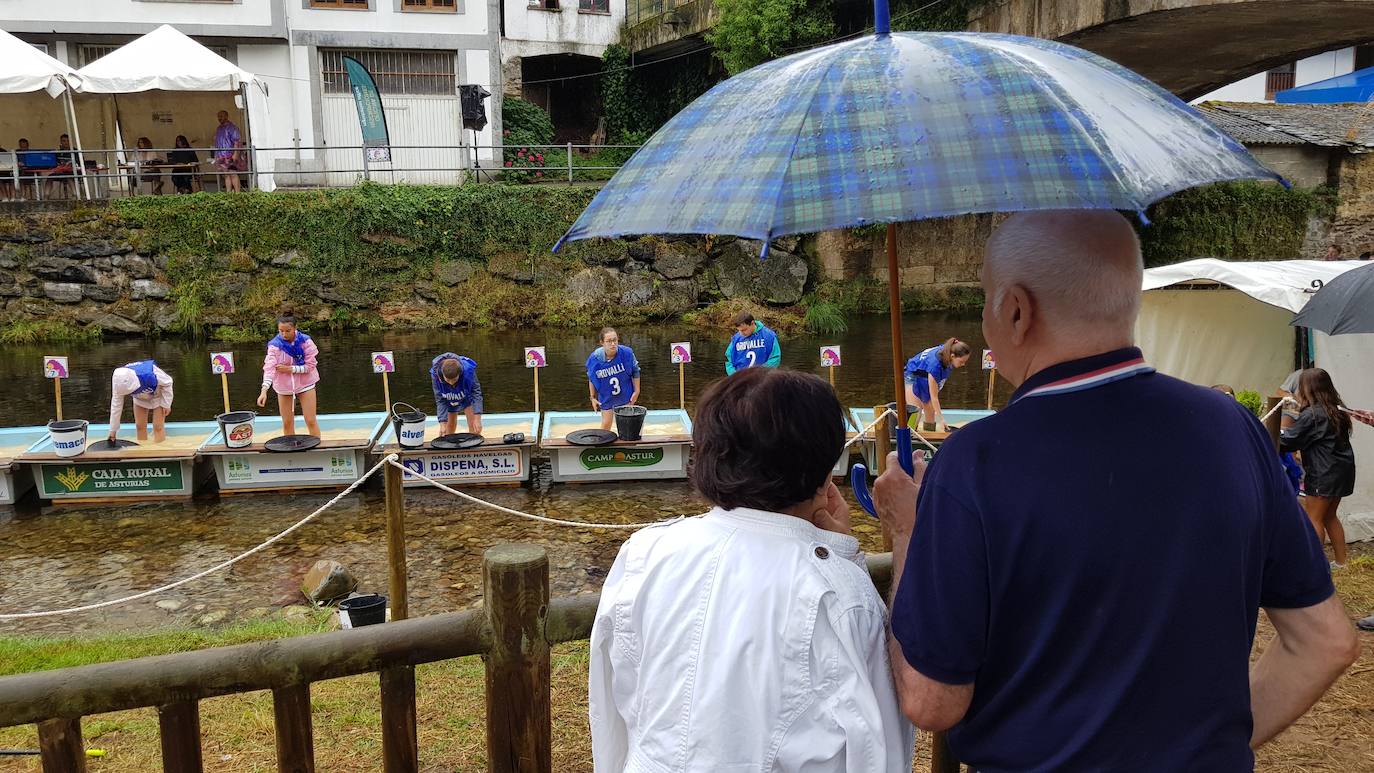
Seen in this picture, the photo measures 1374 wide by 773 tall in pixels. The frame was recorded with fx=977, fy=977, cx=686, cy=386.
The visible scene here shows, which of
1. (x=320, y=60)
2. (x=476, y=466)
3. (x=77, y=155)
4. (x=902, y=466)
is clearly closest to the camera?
(x=902, y=466)

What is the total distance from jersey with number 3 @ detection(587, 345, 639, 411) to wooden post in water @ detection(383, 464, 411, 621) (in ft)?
16.6

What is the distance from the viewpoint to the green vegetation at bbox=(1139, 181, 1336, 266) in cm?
2156

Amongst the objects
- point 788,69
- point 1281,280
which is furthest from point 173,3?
point 788,69

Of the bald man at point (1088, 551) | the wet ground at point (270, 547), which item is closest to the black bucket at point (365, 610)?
the wet ground at point (270, 547)

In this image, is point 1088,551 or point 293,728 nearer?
point 1088,551

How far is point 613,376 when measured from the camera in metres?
11.5

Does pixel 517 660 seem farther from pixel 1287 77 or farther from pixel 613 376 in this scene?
pixel 1287 77

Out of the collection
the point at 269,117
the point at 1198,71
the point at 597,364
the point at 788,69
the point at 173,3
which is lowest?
the point at 597,364

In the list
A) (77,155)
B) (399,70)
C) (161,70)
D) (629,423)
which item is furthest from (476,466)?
(77,155)

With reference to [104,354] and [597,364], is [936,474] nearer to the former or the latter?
[597,364]

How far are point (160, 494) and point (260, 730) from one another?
6.69 m

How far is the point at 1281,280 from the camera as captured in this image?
31.3ft

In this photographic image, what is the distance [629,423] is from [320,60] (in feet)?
56.2

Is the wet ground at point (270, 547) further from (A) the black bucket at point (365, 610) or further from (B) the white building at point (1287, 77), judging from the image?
(B) the white building at point (1287, 77)
